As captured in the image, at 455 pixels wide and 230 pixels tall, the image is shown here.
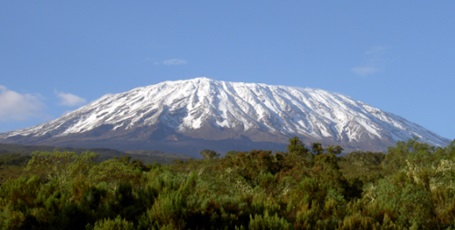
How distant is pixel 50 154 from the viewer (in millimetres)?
18484

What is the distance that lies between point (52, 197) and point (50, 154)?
8.72 metres

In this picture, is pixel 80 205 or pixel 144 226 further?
pixel 80 205

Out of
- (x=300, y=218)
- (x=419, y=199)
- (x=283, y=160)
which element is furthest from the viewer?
(x=283, y=160)

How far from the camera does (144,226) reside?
9195 mm

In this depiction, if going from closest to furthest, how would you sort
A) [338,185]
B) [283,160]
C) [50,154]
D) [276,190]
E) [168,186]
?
[168,186] < [50,154] < [276,190] < [338,185] < [283,160]

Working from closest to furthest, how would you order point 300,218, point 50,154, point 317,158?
point 300,218, point 50,154, point 317,158

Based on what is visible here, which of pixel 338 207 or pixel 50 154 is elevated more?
pixel 50 154

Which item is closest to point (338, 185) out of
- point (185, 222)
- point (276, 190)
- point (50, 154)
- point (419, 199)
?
point (276, 190)

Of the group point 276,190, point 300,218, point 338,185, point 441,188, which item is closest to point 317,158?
point 338,185

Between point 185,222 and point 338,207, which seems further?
point 338,207

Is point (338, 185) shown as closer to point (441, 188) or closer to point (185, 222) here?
point (441, 188)

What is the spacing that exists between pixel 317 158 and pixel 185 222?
29.5 m

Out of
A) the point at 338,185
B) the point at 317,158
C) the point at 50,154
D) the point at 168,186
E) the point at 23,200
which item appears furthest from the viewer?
the point at 317,158

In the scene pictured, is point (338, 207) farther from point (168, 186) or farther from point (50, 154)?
point (50, 154)
